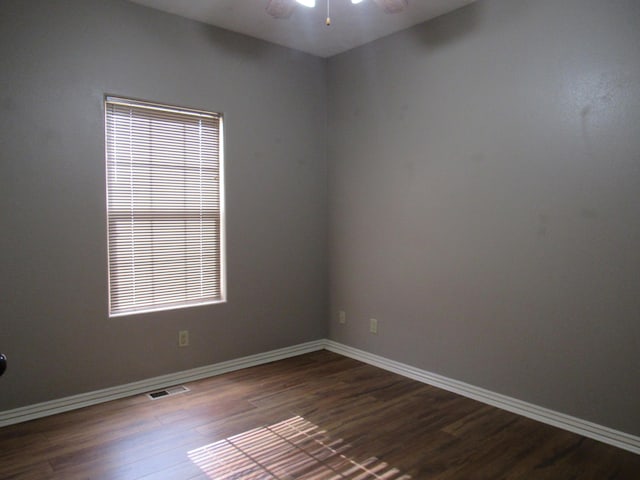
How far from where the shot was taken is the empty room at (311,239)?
2436mm

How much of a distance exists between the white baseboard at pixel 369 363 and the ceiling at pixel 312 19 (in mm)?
2499

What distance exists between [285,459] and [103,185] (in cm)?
199

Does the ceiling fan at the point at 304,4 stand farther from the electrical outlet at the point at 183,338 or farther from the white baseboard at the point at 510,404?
the white baseboard at the point at 510,404

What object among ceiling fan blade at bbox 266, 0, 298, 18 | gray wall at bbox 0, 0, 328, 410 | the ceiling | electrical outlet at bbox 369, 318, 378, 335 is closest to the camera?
ceiling fan blade at bbox 266, 0, 298, 18

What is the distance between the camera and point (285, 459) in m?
2.34

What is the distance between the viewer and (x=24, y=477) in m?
2.16

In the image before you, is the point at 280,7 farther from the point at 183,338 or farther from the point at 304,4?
the point at 183,338

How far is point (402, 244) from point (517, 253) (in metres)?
0.90

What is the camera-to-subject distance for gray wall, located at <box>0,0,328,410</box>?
2.70 m

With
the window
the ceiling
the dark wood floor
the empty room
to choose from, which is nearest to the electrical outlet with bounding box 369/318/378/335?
the empty room

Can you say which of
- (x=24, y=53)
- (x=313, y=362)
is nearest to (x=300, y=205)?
(x=313, y=362)

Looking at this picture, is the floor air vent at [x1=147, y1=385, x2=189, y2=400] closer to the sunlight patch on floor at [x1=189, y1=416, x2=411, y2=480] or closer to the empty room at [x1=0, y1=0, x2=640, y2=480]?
the empty room at [x1=0, y1=0, x2=640, y2=480]

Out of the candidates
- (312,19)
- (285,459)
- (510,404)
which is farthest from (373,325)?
(312,19)

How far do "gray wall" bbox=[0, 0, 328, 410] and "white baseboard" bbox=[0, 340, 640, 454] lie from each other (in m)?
0.06
